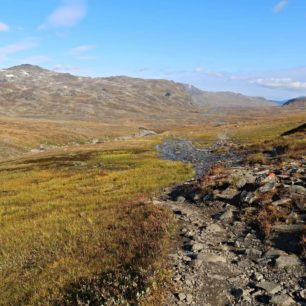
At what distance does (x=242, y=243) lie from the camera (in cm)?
1620

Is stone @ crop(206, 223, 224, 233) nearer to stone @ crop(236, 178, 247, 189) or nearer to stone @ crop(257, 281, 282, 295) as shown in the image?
stone @ crop(257, 281, 282, 295)

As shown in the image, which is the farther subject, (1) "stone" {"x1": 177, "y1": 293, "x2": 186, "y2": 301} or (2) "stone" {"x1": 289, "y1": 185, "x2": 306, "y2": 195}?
(2) "stone" {"x1": 289, "y1": 185, "x2": 306, "y2": 195}

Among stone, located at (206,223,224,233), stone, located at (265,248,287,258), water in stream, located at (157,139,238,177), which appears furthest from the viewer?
water in stream, located at (157,139,238,177)

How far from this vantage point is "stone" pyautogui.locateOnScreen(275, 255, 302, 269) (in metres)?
13.5

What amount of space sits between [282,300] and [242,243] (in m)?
4.91

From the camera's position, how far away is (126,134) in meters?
166

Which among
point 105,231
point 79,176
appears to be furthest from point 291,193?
point 79,176

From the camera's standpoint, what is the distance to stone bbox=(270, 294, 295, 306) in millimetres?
11211

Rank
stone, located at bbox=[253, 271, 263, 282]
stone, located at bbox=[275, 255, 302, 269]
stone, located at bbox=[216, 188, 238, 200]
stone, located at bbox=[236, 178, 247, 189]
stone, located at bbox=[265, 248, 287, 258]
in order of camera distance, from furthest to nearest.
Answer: stone, located at bbox=[236, 178, 247, 189]
stone, located at bbox=[216, 188, 238, 200]
stone, located at bbox=[265, 248, 287, 258]
stone, located at bbox=[275, 255, 302, 269]
stone, located at bbox=[253, 271, 263, 282]

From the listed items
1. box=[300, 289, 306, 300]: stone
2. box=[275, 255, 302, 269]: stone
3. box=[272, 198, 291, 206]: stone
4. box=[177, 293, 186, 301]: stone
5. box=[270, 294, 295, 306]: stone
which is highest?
box=[300, 289, 306, 300]: stone

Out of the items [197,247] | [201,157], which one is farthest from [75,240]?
[201,157]

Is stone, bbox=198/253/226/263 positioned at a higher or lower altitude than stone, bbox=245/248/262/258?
lower

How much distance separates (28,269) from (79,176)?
2967 centimetres

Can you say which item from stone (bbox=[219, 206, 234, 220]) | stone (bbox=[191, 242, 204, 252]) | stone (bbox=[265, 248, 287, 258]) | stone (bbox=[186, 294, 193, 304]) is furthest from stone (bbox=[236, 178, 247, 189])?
stone (bbox=[186, 294, 193, 304])
